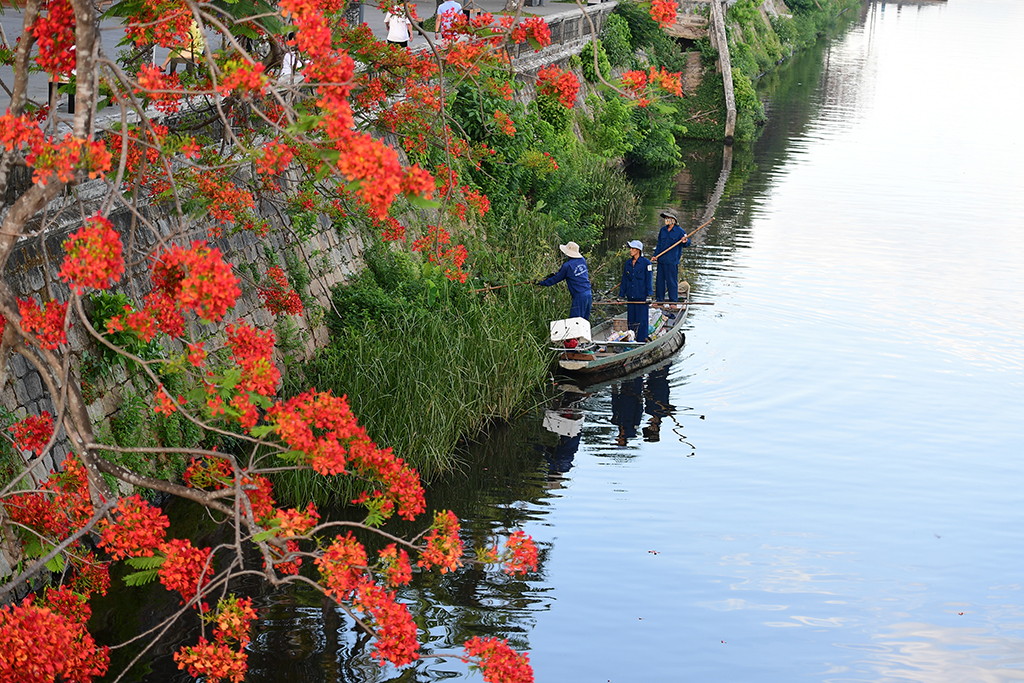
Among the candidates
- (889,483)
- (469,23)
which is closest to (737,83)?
(889,483)

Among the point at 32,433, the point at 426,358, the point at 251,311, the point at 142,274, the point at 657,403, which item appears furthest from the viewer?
the point at 657,403

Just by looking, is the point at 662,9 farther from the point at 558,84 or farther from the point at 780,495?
the point at 780,495

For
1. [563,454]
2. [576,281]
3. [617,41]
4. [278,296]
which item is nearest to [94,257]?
[278,296]

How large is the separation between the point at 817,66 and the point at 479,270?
45953mm

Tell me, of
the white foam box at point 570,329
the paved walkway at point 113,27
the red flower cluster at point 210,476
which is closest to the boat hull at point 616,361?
the white foam box at point 570,329

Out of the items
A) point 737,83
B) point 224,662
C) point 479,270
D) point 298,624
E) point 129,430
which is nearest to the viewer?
point 224,662

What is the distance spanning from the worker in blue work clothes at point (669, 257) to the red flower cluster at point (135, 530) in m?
12.2

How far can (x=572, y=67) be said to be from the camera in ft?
90.8

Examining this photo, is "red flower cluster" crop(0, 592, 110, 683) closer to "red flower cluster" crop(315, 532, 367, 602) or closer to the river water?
"red flower cluster" crop(315, 532, 367, 602)

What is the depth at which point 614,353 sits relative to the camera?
51.5 ft

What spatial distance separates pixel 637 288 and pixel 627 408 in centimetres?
213

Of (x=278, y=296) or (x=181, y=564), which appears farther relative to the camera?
(x=278, y=296)

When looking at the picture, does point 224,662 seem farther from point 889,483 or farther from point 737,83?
point 737,83

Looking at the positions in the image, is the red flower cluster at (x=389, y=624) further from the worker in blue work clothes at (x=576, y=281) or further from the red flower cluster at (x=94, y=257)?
the worker in blue work clothes at (x=576, y=281)
